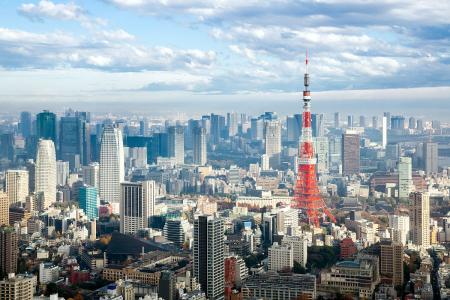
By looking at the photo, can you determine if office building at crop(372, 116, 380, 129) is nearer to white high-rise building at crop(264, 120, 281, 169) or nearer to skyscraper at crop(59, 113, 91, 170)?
white high-rise building at crop(264, 120, 281, 169)

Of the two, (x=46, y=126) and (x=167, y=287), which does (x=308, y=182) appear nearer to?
(x=167, y=287)

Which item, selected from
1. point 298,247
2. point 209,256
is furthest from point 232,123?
point 209,256

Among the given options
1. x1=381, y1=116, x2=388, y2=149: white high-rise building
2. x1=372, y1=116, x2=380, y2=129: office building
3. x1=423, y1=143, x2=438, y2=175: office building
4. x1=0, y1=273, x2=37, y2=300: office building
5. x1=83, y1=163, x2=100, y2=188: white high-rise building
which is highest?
x1=372, y1=116, x2=380, y2=129: office building

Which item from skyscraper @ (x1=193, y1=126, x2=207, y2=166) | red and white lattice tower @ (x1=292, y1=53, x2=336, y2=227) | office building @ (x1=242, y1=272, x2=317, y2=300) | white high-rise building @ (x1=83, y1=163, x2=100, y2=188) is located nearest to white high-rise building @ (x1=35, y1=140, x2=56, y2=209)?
white high-rise building @ (x1=83, y1=163, x2=100, y2=188)

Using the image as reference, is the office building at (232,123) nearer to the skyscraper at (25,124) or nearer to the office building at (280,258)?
the skyscraper at (25,124)

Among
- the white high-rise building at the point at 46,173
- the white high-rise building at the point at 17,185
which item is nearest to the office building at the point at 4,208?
the white high-rise building at the point at 17,185

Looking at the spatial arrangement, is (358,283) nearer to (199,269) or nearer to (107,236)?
(199,269)

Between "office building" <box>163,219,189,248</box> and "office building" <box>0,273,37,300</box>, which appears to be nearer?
"office building" <box>0,273,37,300</box>
